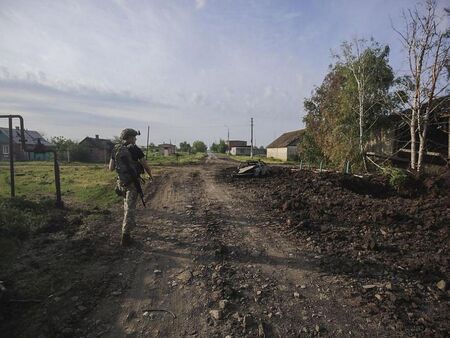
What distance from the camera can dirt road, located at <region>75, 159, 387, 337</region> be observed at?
9.90 feet

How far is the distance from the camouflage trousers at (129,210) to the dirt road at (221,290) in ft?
1.08

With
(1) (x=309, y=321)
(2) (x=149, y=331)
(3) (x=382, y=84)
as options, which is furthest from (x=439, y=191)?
(3) (x=382, y=84)

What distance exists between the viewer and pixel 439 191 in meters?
8.62

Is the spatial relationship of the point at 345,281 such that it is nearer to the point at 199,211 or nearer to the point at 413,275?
the point at 413,275

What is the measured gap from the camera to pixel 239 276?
13.4 feet

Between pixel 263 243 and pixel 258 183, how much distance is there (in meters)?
7.76

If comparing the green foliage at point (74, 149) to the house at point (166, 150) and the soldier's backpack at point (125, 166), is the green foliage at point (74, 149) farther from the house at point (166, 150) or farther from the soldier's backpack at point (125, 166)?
the soldier's backpack at point (125, 166)

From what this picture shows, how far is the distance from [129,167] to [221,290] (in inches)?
109

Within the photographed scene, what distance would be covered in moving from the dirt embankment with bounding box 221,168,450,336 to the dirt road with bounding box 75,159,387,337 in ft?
1.05

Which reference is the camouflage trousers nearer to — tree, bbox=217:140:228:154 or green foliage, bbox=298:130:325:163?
green foliage, bbox=298:130:325:163

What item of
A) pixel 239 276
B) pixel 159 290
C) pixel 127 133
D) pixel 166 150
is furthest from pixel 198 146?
pixel 159 290

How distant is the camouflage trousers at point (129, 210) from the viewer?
5.25m

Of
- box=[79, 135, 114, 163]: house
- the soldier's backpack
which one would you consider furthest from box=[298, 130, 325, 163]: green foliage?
box=[79, 135, 114, 163]: house

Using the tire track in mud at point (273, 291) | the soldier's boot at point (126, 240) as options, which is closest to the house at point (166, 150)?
the soldier's boot at point (126, 240)
